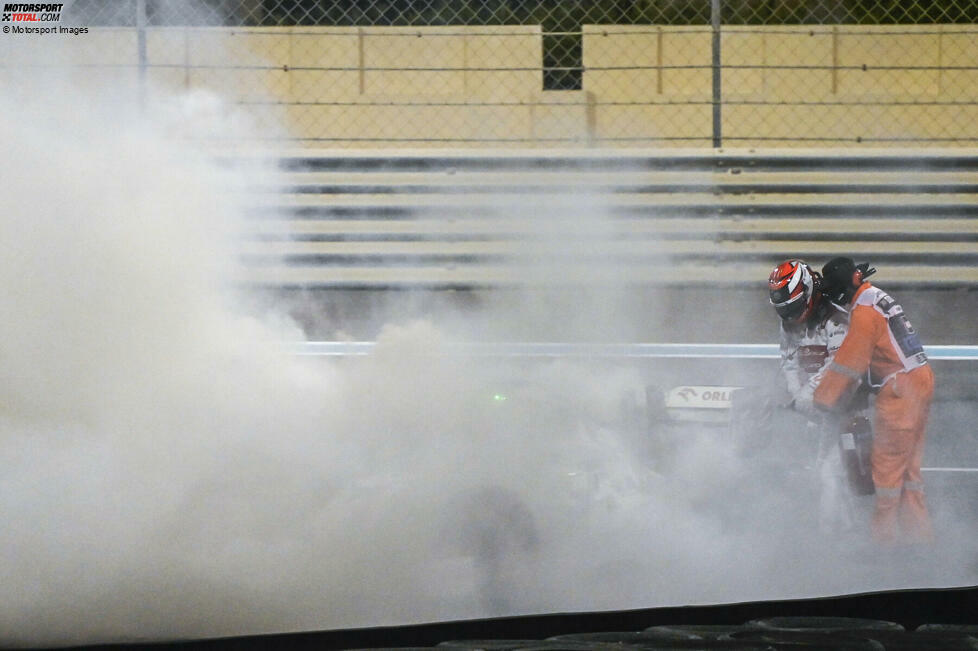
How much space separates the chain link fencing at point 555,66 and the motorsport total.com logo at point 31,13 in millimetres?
99

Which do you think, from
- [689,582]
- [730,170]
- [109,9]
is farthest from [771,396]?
[109,9]

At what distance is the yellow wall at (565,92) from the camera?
5562 mm

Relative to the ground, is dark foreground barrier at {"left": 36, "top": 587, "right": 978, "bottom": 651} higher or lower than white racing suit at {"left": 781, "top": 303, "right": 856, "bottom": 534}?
lower

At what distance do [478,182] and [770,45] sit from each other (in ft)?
6.18

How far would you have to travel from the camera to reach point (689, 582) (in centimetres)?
452

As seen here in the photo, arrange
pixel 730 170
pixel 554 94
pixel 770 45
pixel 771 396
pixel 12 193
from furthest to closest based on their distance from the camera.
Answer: pixel 730 170
pixel 770 45
pixel 554 94
pixel 771 396
pixel 12 193

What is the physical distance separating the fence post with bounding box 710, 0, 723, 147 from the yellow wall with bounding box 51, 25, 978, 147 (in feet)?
0.16

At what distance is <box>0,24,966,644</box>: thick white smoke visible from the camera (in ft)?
13.2

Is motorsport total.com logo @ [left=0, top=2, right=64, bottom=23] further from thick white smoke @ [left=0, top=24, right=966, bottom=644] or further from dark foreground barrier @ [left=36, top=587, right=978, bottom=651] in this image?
dark foreground barrier @ [left=36, top=587, right=978, bottom=651]

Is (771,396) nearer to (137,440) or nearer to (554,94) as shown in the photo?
(554,94)

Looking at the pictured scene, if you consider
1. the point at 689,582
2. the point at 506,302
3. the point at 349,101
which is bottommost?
the point at 689,582

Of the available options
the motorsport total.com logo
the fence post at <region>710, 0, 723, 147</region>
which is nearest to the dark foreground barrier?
the motorsport total.com logo

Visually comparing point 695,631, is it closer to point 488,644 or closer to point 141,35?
point 488,644

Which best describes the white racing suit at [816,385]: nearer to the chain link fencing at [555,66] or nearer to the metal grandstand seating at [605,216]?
the metal grandstand seating at [605,216]
